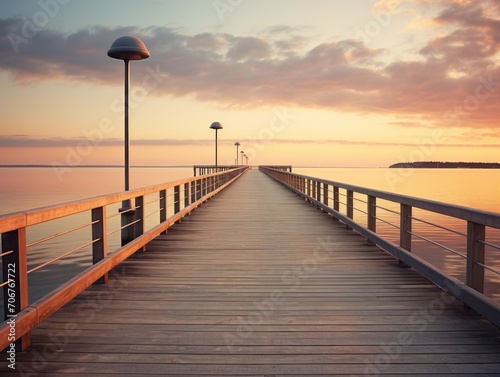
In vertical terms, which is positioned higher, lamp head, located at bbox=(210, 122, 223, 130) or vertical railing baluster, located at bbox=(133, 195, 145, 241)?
lamp head, located at bbox=(210, 122, 223, 130)

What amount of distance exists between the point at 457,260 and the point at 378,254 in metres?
10.7

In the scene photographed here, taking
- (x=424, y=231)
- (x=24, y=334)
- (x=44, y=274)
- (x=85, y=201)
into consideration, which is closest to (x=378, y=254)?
(x=85, y=201)

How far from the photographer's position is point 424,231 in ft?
81.5

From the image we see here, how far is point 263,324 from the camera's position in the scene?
405 centimetres

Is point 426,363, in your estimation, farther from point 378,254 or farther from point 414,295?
point 378,254

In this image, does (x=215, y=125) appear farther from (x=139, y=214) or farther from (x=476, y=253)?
(x=476, y=253)

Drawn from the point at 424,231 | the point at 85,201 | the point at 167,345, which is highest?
the point at 85,201

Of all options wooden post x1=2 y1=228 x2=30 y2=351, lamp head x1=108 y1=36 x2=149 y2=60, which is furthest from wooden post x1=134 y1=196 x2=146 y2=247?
lamp head x1=108 y1=36 x2=149 y2=60

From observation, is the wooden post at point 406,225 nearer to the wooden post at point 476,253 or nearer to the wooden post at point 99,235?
the wooden post at point 476,253

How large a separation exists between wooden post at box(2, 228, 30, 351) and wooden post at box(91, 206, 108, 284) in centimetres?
169

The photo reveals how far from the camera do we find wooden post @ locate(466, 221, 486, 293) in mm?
4199

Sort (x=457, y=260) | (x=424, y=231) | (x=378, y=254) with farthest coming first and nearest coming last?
(x=424, y=231) < (x=457, y=260) < (x=378, y=254)

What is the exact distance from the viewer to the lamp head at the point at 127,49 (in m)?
9.83

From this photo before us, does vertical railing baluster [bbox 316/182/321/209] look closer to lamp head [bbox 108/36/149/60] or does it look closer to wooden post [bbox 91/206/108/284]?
lamp head [bbox 108/36/149/60]
